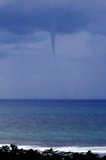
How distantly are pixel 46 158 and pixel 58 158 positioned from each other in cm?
81

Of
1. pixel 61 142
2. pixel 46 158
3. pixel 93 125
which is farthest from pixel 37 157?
pixel 93 125

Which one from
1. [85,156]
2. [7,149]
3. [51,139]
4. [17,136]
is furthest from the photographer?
[17,136]

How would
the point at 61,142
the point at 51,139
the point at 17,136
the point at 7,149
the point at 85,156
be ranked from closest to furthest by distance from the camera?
the point at 85,156 < the point at 7,149 < the point at 61,142 < the point at 51,139 < the point at 17,136

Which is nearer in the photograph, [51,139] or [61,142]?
[61,142]

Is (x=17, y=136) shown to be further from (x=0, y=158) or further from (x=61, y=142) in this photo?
(x=0, y=158)

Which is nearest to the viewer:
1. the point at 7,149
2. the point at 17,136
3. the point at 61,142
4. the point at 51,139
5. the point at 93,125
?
the point at 7,149

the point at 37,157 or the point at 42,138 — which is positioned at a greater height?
the point at 42,138

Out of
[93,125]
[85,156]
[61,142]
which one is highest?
[93,125]

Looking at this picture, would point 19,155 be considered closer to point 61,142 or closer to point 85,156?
point 85,156

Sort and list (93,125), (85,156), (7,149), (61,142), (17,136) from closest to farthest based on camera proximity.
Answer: (85,156), (7,149), (61,142), (17,136), (93,125)

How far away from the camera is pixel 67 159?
23.1m

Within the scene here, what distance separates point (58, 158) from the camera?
2219cm

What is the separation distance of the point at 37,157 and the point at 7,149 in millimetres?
1990

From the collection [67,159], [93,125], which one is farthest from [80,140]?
[67,159]
